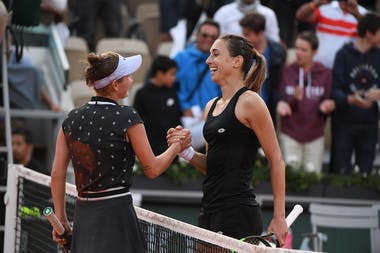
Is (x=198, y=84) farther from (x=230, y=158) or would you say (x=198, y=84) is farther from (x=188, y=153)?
(x=230, y=158)

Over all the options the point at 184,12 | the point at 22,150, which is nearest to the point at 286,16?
the point at 184,12

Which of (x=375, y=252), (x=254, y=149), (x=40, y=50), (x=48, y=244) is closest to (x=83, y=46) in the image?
(x=40, y=50)

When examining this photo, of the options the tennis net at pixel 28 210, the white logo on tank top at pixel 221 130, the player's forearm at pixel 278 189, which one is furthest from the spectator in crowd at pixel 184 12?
the player's forearm at pixel 278 189

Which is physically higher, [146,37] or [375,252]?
[146,37]

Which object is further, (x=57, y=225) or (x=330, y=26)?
(x=330, y=26)

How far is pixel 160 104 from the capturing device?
34.5ft

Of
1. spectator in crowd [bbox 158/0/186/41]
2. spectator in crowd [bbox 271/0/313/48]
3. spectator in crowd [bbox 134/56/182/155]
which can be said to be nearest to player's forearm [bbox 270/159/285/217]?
spectator in crowd [bbox 134/56/182/155]

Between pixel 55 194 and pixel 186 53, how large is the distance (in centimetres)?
557

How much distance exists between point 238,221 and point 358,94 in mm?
5119

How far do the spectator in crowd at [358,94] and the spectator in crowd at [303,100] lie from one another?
14 cm

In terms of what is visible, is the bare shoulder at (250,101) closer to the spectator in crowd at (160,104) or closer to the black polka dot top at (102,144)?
the black polka dot top at (102,144)

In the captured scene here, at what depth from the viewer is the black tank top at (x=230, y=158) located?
5.65 meters

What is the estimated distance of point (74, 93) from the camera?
12.4 m

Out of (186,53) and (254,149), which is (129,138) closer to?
(254,149)
